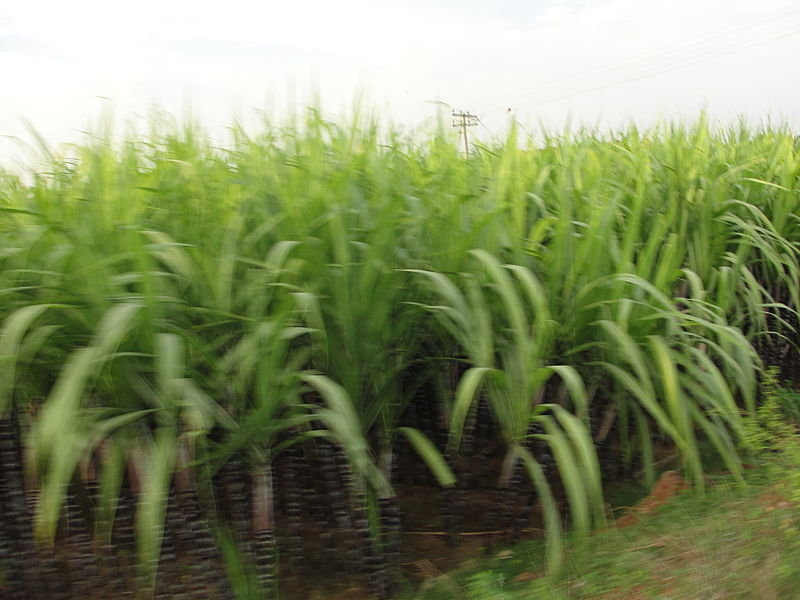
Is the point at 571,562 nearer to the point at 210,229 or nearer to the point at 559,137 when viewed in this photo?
the point at 210,229

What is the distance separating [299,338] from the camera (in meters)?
1.96

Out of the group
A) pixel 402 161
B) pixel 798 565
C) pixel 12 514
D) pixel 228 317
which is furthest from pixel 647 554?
pixel 12 514

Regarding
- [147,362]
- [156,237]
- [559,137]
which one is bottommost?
[147,362]

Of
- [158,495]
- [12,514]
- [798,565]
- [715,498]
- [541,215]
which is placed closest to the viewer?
[158,495]

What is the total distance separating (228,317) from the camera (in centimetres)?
185

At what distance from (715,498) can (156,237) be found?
5.65 feet

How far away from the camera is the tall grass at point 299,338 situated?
1.70 meters

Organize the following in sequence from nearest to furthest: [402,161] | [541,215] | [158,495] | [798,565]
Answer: [158,495]
[798,565]
[402,161]
[541,215]

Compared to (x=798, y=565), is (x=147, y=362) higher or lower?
higher

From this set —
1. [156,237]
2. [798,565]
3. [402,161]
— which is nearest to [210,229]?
[156,237]

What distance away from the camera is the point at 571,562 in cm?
193

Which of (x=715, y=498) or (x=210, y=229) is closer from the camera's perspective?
(x=210, y=229)

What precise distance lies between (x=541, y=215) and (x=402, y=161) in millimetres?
667

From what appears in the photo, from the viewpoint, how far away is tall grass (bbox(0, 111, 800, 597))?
1698 mm
